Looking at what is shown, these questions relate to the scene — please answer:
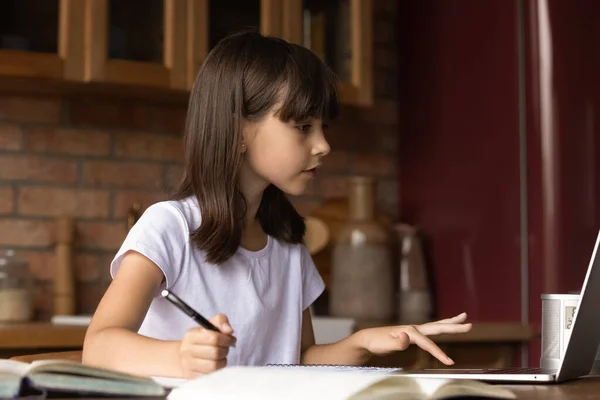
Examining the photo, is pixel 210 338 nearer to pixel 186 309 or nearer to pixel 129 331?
pixel 186 309

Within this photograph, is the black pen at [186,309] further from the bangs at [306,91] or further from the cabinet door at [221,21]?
the cabinet door at [221,21]

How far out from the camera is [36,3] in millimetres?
2221

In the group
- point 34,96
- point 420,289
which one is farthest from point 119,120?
point 420,289

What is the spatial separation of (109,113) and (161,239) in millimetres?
1243

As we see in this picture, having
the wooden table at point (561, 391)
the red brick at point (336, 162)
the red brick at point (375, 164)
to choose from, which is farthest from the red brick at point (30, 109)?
the wooden table at point (561, 391)

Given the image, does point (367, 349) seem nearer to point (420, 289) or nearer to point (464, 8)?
point (420, 289)

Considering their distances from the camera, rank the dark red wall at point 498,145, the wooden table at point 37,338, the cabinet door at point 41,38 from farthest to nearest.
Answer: the dark red wall at point 498,145, the cabinet door at point 41,38, the wooden table at point 37,338

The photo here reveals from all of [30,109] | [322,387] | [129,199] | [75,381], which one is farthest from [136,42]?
[322,387]

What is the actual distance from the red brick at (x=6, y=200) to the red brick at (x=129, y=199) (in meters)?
0.28

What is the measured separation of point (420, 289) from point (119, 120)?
952 millimetres

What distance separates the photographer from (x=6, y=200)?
2.42 metres

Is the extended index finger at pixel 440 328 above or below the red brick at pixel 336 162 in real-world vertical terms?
below

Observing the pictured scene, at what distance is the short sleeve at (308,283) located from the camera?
5.63ft

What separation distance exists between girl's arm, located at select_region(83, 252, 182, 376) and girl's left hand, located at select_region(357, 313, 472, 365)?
317 millimetres
